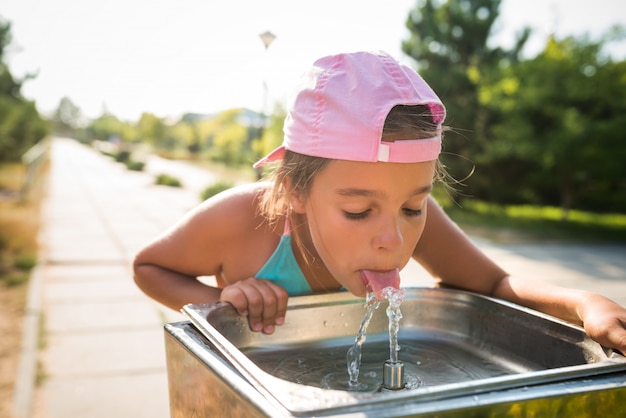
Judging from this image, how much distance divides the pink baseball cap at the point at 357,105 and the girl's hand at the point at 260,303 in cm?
25

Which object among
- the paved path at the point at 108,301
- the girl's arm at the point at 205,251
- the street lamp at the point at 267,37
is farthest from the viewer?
the street lamp at the point at 267,37

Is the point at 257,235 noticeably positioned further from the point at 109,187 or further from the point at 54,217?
the point at 109,187

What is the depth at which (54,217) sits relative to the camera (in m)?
9.66

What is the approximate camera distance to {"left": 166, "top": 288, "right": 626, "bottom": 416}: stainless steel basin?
852mm

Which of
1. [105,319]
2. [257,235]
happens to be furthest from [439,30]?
[257,235]

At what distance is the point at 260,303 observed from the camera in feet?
3.37

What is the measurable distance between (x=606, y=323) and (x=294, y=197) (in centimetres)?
61

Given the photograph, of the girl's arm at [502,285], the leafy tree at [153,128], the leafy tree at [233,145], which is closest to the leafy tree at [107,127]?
the leafy tree at [153,128]

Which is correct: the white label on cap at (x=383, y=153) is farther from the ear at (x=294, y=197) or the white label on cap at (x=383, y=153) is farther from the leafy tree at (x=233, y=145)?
the leafy tree at (x=233, y=145)

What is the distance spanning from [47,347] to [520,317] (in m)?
3.46

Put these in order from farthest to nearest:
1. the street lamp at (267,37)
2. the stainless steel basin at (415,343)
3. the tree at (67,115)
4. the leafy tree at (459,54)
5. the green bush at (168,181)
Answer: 1. the tree at (67,115)
2. the green bush at (168,181)
3. the leafy tree at (459,54)
4. the street lamp at (267,37)
5. the stainless steel basin at (415,343)

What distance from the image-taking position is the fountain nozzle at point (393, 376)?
88cm

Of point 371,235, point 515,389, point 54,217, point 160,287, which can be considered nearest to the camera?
point 515,389

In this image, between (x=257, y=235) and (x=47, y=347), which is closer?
(x=257, y=235)
